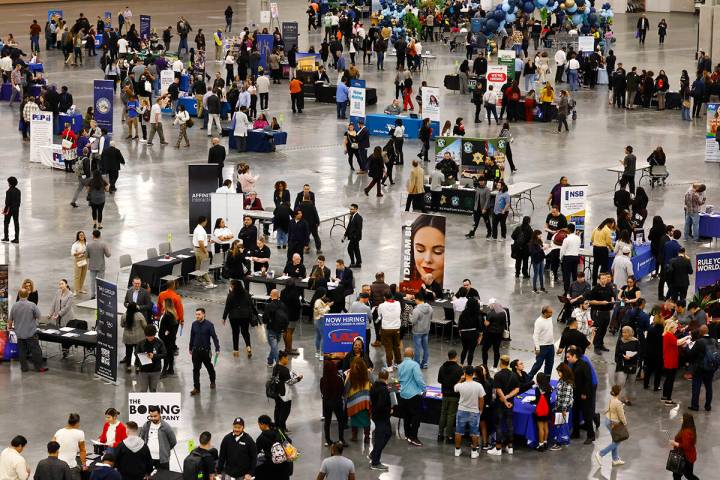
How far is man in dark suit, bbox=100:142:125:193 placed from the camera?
1234 inches

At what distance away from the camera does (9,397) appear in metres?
19.7

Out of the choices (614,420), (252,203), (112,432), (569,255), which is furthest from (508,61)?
(112,432)

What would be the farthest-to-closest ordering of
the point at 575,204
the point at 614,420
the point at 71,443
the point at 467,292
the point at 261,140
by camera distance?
the point at 261,140 < the point at 575,204 < the point at 467,292 < the point at 614,420 < the point at 71,443

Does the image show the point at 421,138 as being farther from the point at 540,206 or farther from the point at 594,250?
→ the point at 594,250

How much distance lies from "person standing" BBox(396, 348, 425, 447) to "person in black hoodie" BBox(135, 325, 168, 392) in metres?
3.56

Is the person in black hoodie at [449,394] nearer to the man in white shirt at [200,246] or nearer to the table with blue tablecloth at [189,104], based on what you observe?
the man in white shirt at [200,246]

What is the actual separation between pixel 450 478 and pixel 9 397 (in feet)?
21.9

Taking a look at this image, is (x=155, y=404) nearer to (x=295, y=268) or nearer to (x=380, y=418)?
(x=380, y=418)

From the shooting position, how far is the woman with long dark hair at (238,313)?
21.3 metres

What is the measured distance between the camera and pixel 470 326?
69.1 ft

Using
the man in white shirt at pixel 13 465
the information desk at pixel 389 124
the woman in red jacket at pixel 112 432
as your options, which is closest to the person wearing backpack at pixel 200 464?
the woman in red jacket at pixel 112 432

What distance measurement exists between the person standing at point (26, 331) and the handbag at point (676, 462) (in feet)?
31.4

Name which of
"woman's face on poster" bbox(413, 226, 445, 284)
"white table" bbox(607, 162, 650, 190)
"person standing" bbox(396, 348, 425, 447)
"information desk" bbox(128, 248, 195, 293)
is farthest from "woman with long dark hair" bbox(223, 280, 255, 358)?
"white table" bbox(607, 162, 650, 190)

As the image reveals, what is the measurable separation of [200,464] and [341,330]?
4.92 meters
